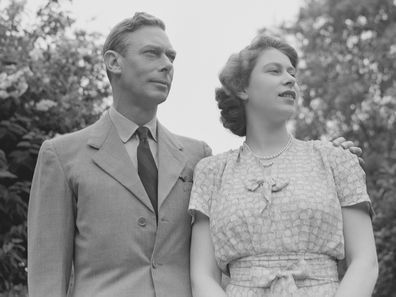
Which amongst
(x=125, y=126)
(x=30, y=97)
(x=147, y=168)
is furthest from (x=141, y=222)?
(x=30, y=97)

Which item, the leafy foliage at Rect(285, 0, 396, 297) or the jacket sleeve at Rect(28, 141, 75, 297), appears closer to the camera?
the jacket sleeve at Rect(28, 141, 75, 297)

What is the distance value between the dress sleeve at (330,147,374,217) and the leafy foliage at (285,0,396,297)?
13911 mm

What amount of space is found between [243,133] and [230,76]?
0.87 ft

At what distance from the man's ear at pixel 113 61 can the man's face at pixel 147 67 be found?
0.08 ft

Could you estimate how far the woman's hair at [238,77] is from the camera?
4.22m

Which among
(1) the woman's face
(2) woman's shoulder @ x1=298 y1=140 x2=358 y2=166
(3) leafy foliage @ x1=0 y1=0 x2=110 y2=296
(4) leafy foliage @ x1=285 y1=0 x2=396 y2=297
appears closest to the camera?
(2) woman's shoulder @ x1=298 y1=140 x2=358 y2=166

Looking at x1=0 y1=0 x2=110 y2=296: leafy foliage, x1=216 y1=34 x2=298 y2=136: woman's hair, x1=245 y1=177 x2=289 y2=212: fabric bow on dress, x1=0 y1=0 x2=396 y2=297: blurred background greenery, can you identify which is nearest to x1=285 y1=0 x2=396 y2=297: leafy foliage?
x1=0 y1=0 x2=396 y2=297: blurred background greenery

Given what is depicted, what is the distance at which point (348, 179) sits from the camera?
3.91 m

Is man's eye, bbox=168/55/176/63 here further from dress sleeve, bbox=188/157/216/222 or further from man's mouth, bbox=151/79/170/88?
dress sleeve, bbox=188/157/216/222

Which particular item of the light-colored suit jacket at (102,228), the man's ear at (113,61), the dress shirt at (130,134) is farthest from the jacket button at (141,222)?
the man's ear at (113,61)

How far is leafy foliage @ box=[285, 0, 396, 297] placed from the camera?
19125 mm

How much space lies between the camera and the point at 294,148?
412 cm

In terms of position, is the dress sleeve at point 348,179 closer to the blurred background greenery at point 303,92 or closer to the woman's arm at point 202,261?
the woman's arm at point 202,261

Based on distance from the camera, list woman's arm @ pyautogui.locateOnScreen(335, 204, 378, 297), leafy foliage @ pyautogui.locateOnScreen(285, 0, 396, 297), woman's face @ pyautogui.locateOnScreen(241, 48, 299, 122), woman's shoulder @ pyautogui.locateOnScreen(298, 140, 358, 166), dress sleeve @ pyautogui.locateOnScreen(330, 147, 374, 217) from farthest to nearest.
A: leafy foliage @ pyautogui.locateOnScreen(285, 0, 396, 297)
woman's face @ pyautogui.locateOnScreen(241, 48, 299, 122)
woman's shoulder @ pyautogui.locateOnScreen(298, 140, 358, 166)
dress sleeve @ pyautogui.locateOnScreen(330, 147, 374, 217)
woman's arm @ pyautogui.locateOnScreen(335, 204, 378, 297)
